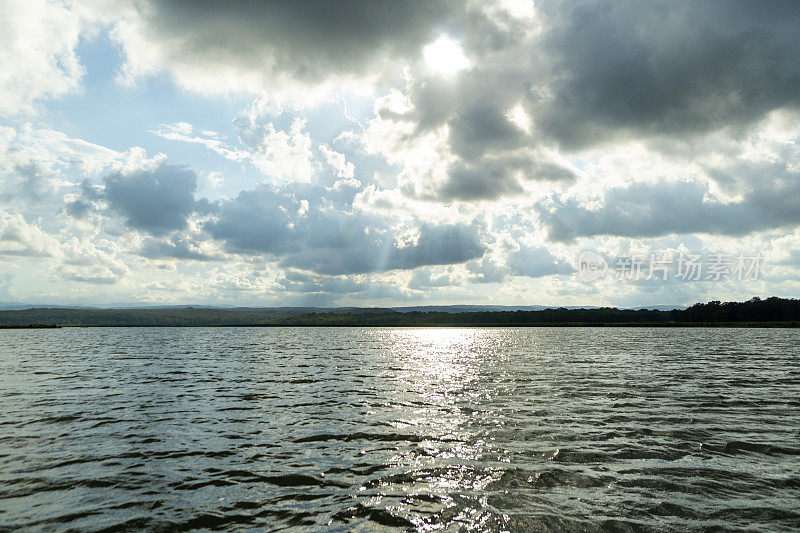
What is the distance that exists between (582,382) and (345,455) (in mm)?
27349

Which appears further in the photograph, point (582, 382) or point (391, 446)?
point (582, 382)

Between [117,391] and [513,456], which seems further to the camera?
[117,391]

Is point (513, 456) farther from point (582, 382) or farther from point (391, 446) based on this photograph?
point (582, 382)

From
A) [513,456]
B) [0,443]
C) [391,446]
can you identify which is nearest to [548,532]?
[513,456]

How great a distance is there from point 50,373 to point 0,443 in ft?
110

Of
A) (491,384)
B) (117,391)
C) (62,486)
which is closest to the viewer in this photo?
(62,486)

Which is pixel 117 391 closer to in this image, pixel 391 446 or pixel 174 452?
pixel 174 452

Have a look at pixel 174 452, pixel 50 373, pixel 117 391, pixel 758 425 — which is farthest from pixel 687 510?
pixel 50 373

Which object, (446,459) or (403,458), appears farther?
(403,458)

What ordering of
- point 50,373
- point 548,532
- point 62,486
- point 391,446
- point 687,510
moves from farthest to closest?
point 50,373 < point 391,446 < point 62,486 < point 687,510 < point 548,532

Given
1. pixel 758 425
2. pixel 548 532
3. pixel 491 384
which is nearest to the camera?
pixel 548 532

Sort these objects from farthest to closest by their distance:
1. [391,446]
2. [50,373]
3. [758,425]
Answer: [50,373] < [758,425] < [391,446]

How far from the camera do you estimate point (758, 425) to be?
21891mm

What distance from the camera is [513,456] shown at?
17.0 metres
